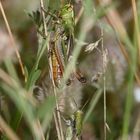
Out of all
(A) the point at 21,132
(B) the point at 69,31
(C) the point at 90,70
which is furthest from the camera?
(C) the point at 90,70

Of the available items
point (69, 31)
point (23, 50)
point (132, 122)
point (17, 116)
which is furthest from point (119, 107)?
point (69, 31)

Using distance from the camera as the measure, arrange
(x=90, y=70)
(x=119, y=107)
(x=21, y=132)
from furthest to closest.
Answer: (x=119, y=107)
(x=90, y=70)
(x=21, y=132)

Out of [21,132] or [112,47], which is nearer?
[21,132]

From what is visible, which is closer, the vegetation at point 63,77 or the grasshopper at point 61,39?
the vegetation at point 63,77

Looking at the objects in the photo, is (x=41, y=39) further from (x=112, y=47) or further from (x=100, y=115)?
(x=112, y=47)

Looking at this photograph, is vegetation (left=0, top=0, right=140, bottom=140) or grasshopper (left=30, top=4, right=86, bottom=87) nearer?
vegetation (left=0, top=0, right=140, bottom=140)

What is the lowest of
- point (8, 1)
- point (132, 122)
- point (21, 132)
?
point (132, 122)

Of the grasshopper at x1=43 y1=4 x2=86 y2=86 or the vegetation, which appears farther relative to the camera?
the grasshopper at x1=43 y1=4 x2=86 y2=86

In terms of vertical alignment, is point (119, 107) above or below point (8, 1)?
below

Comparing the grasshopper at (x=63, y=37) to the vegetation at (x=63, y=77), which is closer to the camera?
the vegetation at (x=63, y=77)

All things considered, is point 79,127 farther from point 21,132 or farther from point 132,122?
point 132,122
